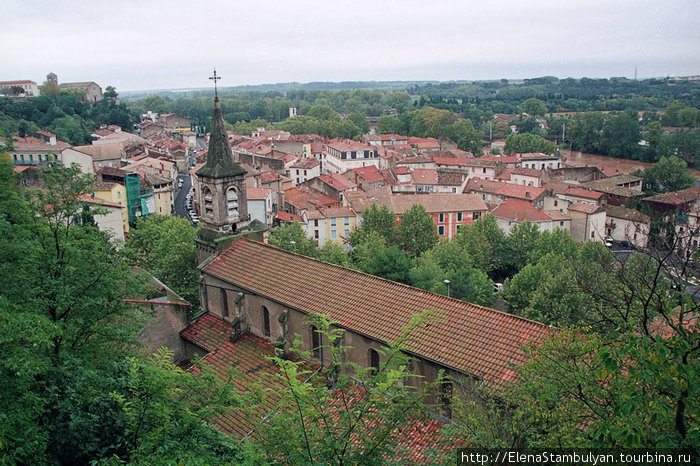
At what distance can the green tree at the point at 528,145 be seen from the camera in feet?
388

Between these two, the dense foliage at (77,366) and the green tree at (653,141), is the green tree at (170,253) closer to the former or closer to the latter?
the dense foliage at (77,366)

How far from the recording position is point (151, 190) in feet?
217

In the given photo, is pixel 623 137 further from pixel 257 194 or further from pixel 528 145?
pixel 257 194

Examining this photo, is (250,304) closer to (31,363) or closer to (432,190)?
(31,363)

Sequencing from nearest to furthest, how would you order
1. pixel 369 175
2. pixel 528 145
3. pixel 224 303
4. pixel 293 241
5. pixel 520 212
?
pixel 224 303 < pixel 293 241 < pixel 520 212 < pixel 369 175 < pixel 528 145

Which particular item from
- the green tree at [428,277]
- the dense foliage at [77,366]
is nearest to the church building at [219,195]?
the dense foliage at [77,366]

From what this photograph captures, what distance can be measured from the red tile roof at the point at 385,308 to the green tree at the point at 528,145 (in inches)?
4184

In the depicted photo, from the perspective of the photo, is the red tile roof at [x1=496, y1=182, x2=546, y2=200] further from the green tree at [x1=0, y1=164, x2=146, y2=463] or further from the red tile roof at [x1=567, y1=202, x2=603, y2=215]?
the green tree at [x1=0, y1=164, x2=146, y2=463]

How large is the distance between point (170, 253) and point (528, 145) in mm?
101594

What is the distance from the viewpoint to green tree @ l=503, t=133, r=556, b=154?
118m

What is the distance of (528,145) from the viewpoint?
11925cm

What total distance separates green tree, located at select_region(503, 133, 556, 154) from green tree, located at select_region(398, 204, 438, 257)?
75048 mm

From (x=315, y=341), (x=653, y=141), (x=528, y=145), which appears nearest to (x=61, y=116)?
(x=528, y=145)

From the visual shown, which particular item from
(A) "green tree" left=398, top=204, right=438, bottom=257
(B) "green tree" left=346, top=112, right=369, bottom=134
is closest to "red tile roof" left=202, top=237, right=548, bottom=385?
(A) "green tree" left=398, top=204, right=438, bottom=257
